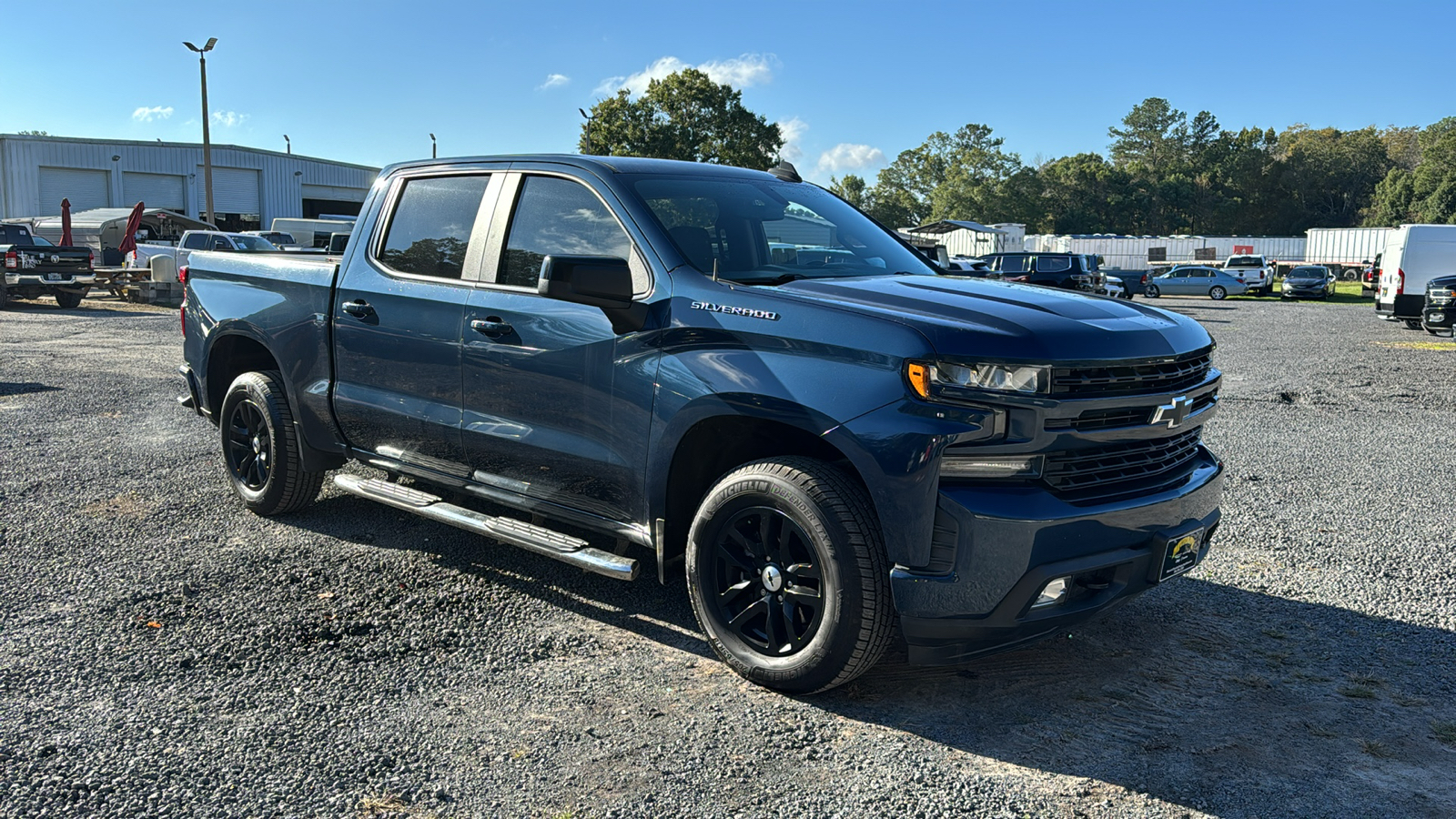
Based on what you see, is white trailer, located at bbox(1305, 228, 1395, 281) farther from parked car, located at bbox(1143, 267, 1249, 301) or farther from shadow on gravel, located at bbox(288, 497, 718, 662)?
shadow on gravel, located at bbox(288, 497, 718, 662)

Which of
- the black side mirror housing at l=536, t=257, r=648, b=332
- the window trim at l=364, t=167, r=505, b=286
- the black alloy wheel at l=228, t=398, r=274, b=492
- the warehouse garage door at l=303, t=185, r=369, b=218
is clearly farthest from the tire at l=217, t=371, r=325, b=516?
the warehouse garage door at l=303, t=185, r=369, b=218

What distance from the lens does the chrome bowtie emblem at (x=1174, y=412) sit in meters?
3.66

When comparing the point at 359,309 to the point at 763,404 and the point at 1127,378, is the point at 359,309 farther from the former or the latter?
the point at 1127,378

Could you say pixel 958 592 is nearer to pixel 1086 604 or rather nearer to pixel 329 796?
pixel 1086 604

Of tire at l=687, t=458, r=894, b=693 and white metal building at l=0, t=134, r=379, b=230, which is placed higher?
white metal building at l=0, t=134, r=379, b=230

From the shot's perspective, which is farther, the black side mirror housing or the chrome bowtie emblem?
the black side mirror housing

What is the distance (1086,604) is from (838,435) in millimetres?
965

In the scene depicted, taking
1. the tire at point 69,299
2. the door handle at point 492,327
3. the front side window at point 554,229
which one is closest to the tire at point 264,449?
the door handle at point 492,327

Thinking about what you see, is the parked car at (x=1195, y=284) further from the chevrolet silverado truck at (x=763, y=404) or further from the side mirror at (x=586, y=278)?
the side mirror at (x=586, y=278)

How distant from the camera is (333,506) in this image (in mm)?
6312

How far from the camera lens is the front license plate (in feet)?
12.0

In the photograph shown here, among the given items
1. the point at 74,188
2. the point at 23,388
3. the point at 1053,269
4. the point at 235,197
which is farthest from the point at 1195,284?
the point at 74,188

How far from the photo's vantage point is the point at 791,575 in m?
3.69

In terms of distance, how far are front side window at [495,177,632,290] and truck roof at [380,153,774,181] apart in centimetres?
10
